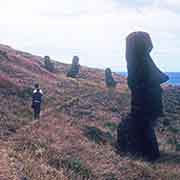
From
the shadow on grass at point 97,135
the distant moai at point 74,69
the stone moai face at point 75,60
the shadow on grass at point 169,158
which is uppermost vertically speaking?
the stone moai face at point 75,60

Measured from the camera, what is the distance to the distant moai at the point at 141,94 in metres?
24.9

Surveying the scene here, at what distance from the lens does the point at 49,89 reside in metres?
46.9

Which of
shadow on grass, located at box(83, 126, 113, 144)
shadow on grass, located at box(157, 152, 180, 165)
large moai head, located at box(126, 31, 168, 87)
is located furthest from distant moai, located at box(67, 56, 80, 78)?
shadow on grass, located at box(157, 152, 180, 165)

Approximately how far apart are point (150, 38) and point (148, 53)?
870 millimetres

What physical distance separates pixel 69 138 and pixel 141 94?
20.5ft

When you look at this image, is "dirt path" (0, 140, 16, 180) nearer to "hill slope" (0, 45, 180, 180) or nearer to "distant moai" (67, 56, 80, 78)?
"hill slope" (0, 45, 180, 180)

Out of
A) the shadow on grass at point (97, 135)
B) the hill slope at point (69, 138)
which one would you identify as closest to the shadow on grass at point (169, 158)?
the hill slope at point (69, 138)

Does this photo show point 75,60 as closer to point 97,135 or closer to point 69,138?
point 97,135

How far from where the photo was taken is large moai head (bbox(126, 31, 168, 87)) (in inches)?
983

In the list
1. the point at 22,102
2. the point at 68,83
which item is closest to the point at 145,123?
the point at 22,102

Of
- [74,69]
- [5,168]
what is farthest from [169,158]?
[74,69]

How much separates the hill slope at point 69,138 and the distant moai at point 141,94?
49.9 inches

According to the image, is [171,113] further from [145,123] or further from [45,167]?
[45,167]

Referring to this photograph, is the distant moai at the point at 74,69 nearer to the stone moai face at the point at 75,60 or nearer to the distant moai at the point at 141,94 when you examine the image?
the stone moai face at the point at 75,60
